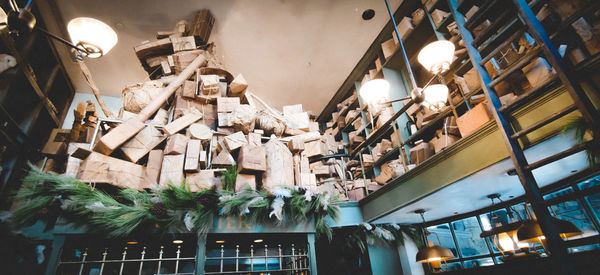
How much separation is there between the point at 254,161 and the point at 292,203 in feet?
1.87

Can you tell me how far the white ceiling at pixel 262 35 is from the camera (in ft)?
14.8

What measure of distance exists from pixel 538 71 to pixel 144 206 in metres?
3.25

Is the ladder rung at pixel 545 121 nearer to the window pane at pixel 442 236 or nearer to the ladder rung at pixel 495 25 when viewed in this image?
the ladder rung at pixel 495 25

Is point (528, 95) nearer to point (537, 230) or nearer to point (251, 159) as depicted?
point (537, 230)

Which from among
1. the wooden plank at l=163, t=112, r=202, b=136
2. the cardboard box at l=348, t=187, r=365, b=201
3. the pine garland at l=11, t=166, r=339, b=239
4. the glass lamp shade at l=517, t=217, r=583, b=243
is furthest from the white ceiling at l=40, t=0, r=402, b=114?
the glass lamp shade at l=517, t=217, r=583, b=243

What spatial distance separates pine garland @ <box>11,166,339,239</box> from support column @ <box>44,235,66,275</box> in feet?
0.46

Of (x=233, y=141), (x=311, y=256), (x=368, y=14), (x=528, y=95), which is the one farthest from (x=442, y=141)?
(x=368, y=14)

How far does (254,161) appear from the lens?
2.79 meters

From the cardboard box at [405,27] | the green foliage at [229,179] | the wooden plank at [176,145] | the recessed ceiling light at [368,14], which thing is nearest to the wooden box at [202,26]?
the wooden plank at [176,145]

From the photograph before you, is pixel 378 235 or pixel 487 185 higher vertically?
pixel 487 185

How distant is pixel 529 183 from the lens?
1.66 metres

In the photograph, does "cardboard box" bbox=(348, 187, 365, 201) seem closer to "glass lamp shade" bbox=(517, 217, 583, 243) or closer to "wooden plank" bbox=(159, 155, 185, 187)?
"glass lamp shade" bbox=(517, 217, 583, 243)

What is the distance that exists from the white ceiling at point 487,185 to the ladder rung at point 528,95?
11.4 inches

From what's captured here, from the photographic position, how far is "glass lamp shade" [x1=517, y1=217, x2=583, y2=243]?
7.63 ft
